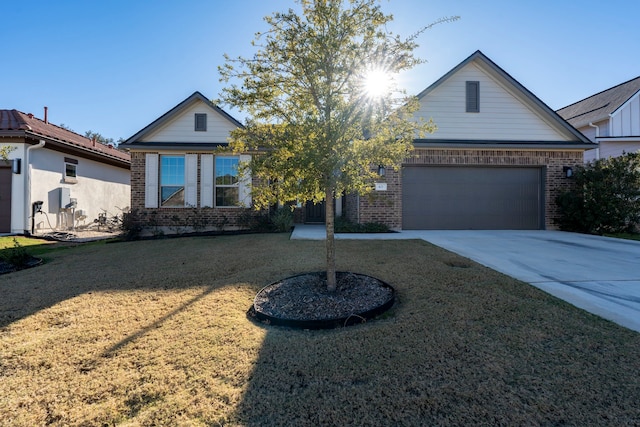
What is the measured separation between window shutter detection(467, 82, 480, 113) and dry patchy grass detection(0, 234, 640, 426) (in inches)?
338

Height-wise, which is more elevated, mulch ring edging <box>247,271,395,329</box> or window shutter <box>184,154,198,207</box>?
window shutter <box>184,154,198,207</box>

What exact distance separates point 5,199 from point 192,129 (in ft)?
22.2

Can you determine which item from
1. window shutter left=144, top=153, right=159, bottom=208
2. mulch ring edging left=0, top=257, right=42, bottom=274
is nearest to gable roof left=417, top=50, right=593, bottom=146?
window shutter left=144, top=153, right=159, bottom=208

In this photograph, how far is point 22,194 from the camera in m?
10.7

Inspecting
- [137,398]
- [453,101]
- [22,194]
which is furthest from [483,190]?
[22,194]

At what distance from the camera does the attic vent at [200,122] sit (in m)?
11.6

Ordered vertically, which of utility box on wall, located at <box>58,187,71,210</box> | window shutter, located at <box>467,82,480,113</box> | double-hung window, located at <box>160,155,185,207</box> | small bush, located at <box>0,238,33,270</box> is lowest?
small bush, located at <box>0,238,33,270</box>

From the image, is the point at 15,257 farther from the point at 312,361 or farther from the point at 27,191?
the point at 312,361

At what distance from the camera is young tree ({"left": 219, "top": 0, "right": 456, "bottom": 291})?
12.0 ft

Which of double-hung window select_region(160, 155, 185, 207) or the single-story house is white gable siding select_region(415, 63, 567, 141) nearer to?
the single-story house

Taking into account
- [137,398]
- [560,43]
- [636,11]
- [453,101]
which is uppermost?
[636,11]

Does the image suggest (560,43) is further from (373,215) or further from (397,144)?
(397,144)

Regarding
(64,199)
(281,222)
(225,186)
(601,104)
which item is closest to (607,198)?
(601,104)

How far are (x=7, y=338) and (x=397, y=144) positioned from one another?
4601 mm
